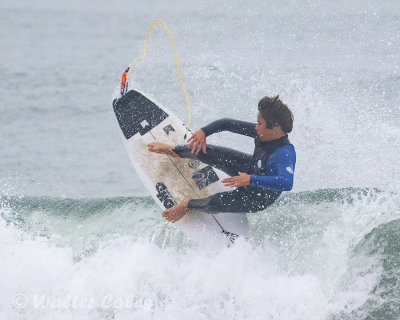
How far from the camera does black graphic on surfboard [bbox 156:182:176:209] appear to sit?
22.0ft

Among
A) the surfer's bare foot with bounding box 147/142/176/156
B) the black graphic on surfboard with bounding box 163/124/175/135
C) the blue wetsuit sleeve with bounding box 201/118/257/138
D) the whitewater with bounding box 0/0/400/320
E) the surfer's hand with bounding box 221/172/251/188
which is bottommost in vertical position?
the whitewater with bounding box 0/0/400/320

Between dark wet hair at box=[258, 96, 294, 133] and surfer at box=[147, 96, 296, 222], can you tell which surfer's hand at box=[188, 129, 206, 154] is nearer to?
surfer at box=[147, 96, 296, 222]

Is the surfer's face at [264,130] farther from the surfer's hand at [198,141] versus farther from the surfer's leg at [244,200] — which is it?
the surfer's hand at [198,141]

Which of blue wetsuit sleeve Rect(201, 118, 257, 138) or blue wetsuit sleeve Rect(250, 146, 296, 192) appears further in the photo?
blue wetsuit sleeve Rect(201, 118, 257, 138)

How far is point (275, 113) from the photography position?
5.62 m

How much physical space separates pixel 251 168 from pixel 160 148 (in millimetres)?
1014

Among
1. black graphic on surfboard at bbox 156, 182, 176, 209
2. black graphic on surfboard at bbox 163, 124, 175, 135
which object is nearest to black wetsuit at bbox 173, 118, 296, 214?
black graphic on surfboard at bbox 156, 182, 176, 209

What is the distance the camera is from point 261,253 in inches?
252

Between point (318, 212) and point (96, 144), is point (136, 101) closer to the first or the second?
point (318, 212)

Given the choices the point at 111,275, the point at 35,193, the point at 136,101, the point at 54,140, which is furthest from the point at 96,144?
the point at 111,275

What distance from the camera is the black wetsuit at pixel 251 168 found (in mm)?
5547

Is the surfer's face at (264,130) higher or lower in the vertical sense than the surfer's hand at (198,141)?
higher

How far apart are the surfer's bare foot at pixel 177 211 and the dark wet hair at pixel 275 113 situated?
1.24m

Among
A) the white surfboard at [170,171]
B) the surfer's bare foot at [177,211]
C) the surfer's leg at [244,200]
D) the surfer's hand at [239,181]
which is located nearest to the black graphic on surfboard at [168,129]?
the white surfboard at [170,171]
